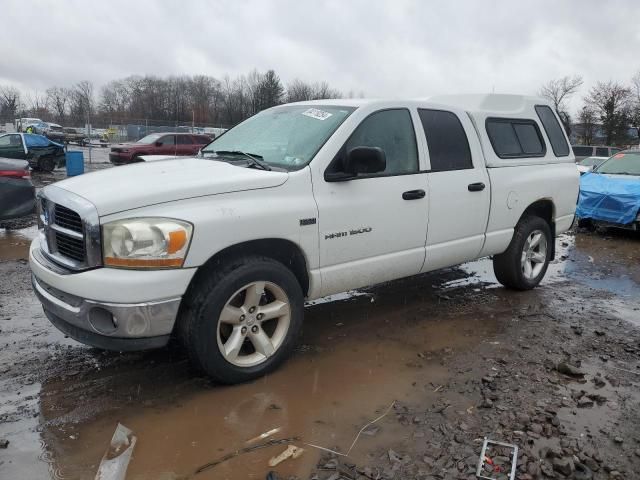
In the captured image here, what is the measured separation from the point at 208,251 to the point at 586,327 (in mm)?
3730

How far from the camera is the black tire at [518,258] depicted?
5.52 meters

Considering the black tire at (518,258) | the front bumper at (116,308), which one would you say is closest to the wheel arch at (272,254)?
the front bumper at (116,308)

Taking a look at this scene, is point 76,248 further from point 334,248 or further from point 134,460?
point 334,248

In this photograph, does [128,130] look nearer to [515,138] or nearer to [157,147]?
[157,147]

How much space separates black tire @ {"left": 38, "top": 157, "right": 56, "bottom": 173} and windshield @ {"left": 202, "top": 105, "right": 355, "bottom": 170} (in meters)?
18.2

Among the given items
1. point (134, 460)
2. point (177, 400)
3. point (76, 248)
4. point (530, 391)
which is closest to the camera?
point (134, 460)

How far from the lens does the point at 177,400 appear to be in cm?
334

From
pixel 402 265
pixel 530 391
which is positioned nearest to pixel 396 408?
pixel 530 391

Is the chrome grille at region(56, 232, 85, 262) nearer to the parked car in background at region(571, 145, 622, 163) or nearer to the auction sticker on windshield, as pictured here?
the auction sticker on windshield

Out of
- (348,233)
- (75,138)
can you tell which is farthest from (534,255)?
(75,138)

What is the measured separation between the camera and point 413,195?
424 centimetres

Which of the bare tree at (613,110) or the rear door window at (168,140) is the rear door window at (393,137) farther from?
the bare tree at (613,110)

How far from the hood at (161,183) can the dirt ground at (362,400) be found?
1.30 metres

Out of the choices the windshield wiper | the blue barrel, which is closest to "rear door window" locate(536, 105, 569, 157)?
the windshield wiper
